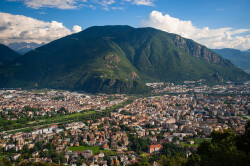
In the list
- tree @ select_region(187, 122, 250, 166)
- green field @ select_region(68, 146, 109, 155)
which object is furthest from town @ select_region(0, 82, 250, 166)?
tree @ select_region(187, 122, 250, 166)

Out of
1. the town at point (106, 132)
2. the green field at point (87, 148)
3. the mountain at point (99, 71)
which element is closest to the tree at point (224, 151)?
the town at point (106, 132)

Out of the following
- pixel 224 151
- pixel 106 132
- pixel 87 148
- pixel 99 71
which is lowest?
pixel 87 148

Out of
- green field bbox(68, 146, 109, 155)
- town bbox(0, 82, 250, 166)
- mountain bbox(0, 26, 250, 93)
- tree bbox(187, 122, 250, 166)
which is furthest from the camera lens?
mountain bbox(0, 26, 250, 93)

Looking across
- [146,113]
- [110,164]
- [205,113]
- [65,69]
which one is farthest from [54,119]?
[65,69]

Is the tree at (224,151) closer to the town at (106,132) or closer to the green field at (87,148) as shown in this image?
the town at (106,132)

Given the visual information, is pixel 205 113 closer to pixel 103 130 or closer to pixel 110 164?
pixel 103 130

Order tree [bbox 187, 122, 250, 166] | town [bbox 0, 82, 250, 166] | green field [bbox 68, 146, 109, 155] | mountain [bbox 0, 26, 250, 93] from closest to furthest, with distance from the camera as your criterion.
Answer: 1. tree [bbox 187, 122, 250, 166]
2. town [bbox 0, 82, 250, 166]
3. green field [bbox 68, 146, 109, 155]
4. mountain [bbox 0, 26, 250, 93]

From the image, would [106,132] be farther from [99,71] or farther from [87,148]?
[99,71]

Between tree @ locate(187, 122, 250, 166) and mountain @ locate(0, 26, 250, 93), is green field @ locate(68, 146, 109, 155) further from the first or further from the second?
mountain @ locate(0, 26, 250, 93)

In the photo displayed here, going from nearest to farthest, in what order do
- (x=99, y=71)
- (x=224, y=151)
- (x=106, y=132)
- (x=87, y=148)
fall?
(x=224, y=151), (x=87, y=148), (x=106, y=132), (x=99, y=71)

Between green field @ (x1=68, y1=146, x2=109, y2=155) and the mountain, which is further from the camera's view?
the mountain

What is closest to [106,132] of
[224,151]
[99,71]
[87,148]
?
[87,148]

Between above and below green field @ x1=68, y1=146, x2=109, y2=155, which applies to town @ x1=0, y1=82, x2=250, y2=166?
above
